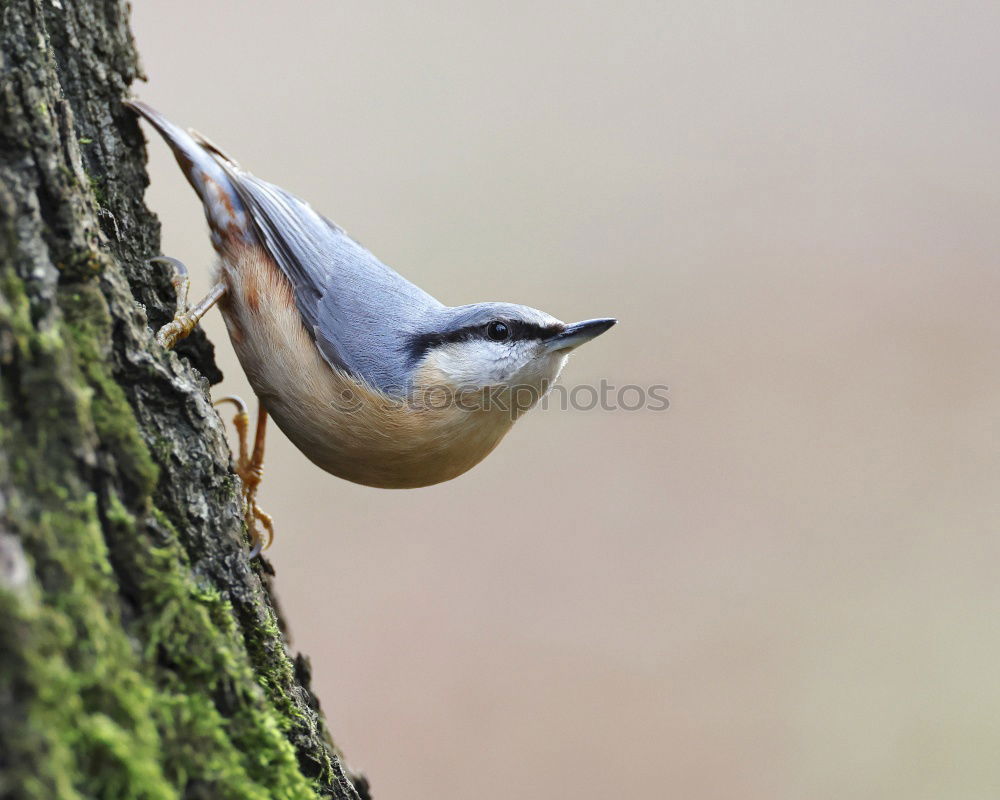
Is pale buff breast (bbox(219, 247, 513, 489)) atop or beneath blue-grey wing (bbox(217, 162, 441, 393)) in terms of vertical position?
beneath

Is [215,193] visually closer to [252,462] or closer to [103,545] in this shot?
[252,462]

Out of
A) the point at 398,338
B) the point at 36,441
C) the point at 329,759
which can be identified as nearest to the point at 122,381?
the point at 36,441

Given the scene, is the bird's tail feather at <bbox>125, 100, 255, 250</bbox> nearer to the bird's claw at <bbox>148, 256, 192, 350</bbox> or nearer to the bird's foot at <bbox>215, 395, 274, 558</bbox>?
the bird's claw at <bbox>148, 256, 192, 350</bbox>

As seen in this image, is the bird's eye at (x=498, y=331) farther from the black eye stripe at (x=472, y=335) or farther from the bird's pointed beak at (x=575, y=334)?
the bird's pointed beak at (x=575, y=334)

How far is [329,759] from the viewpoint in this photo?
1693mm

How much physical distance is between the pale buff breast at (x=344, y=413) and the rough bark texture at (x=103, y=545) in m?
0.81

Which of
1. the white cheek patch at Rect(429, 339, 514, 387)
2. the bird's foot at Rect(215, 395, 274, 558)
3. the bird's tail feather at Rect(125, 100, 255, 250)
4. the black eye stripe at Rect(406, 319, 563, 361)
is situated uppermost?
the bird's tail feather at Rect(125, 100, 255, 250)

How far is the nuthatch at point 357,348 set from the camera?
2.42 metres

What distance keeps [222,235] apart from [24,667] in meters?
2.07

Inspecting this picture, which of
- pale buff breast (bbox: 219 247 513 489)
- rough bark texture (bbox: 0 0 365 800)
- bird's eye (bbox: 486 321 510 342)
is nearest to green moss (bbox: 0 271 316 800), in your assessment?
rough bark texture (bbox: 0 0 365 800)

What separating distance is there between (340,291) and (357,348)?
243 mm

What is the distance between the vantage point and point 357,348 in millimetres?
2479

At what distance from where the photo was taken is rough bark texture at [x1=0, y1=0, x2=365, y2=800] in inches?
35.4

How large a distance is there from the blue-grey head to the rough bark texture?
995 millimetres
